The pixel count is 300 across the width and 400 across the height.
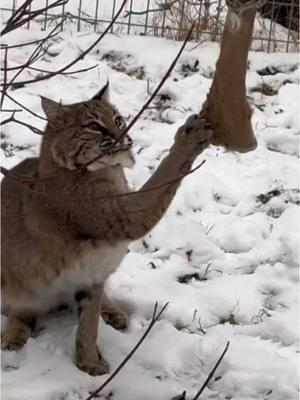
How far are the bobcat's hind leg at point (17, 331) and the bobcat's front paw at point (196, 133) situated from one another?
1.06 m

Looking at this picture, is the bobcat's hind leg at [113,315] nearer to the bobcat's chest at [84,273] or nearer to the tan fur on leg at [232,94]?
the bobcat's chest at [84,273]

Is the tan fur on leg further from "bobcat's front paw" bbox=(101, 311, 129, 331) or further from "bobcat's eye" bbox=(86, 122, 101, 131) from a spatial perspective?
"bobcat's front paw" bbox=(101, 311, 129, 331)

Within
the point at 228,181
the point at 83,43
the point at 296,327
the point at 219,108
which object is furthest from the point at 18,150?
the point at 219,108

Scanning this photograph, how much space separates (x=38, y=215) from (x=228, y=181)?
203 centimetres

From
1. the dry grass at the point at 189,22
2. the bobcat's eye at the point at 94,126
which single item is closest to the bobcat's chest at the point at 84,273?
the bobcat's eye at the point at 94,126

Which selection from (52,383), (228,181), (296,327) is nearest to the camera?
(52,383)

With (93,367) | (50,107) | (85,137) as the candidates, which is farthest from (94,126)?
(93,367)

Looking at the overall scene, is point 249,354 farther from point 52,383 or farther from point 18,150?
point 18,150

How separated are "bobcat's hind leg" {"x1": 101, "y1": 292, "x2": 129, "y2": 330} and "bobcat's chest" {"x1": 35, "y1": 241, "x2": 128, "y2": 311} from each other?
225 millimetres

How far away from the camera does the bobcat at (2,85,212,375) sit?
346 cm

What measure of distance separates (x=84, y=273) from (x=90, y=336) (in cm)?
25

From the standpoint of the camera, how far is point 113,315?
13.2ft

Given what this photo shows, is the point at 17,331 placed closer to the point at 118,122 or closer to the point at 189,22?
the point at 118,122

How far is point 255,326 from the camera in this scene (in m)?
4.03
